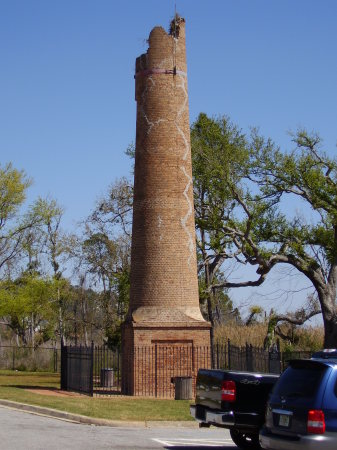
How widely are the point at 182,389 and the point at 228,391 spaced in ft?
41.2

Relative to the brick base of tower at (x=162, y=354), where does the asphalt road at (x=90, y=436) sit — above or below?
below

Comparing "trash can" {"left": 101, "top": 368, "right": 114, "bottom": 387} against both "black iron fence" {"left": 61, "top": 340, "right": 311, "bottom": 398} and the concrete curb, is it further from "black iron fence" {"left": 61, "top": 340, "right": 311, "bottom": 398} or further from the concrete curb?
the concrete curb

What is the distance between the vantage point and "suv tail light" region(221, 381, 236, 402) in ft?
42.7

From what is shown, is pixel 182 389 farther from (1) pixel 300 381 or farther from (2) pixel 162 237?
(1) pixel 300 381

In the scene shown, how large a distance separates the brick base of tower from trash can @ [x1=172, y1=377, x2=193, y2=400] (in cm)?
69

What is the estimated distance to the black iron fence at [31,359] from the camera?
47.2 m

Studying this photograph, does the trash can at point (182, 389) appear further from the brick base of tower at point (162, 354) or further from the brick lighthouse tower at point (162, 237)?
the brick lighthouse tower at point (162, 237)

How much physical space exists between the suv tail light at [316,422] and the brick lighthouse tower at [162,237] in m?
16.4

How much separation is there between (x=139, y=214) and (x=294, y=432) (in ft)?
57.5

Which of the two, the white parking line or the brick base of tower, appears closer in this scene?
the white parking line

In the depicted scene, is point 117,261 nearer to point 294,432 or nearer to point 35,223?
point 35,223

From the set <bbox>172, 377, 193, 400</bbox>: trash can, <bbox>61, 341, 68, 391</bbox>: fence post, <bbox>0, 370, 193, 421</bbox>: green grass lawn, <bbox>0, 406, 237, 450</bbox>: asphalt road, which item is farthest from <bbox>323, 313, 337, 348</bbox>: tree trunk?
<bbox>0, 406, 237, 450</bbox>: asphalt road

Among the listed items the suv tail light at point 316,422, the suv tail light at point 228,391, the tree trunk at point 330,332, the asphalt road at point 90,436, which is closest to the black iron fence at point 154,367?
the tree trunk at point 330,332

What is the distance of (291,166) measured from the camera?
3609 cm
